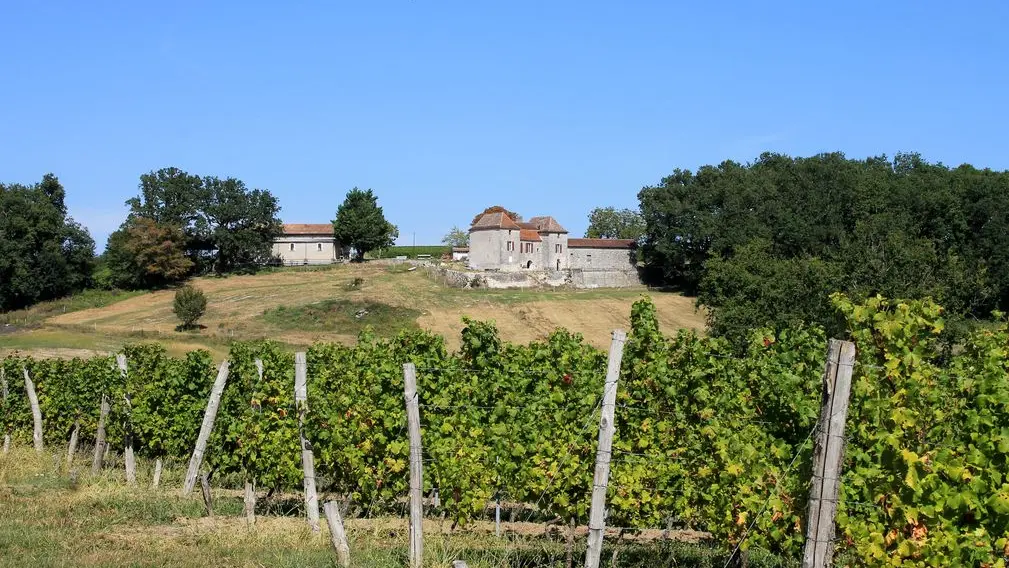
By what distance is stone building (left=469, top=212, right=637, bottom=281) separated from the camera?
78.8 meters

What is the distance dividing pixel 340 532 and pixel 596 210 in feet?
446

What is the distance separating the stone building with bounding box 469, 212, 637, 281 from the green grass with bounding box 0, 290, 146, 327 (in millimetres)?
28917

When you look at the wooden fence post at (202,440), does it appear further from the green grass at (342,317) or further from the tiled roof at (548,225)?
the tiled roof at (548,225)

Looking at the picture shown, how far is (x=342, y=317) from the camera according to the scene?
52.1m

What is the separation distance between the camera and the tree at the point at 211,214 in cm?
7656

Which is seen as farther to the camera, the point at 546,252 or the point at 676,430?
the point at 546,252

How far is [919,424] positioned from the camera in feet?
19.9

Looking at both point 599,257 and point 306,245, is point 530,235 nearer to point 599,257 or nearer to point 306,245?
point 599,257

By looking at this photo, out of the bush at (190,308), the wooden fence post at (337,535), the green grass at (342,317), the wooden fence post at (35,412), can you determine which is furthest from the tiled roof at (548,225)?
the wooden fence post at (337,535)

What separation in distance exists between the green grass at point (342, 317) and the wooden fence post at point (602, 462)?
4111 cm

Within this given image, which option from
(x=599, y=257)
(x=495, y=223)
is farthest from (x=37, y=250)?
(x=599, y=257)

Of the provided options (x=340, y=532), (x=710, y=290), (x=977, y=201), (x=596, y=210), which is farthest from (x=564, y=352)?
(x=596, y=210)

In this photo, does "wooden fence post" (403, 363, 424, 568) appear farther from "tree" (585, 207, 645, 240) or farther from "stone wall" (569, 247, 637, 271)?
"tree" (585, 207, 645, 240)

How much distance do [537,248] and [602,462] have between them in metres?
76.9
